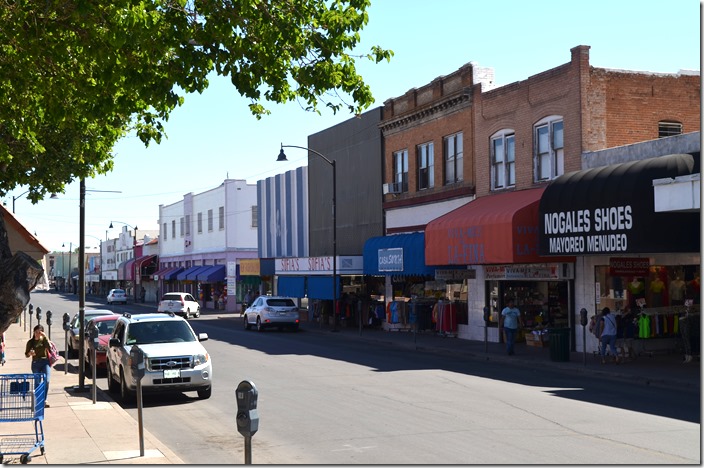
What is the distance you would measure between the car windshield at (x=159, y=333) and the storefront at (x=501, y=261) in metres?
11.4

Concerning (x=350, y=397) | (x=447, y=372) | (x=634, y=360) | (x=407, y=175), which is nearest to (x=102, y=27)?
(x=350, y=397)

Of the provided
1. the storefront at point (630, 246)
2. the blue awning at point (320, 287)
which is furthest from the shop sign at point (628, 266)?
the blue awning at point (320, 287)

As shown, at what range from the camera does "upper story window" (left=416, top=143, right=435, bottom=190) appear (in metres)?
36.8

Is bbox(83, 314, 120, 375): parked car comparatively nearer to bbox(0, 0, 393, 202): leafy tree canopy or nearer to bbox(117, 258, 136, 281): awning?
bbox(0, 0, 393, 202): leafy tree canopy

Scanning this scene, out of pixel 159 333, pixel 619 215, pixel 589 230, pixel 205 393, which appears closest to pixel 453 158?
pixel 589 230

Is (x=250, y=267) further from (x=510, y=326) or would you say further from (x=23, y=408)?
(x=23, y=408)

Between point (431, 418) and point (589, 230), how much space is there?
10.6 metres

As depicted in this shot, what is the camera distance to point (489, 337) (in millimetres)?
31906

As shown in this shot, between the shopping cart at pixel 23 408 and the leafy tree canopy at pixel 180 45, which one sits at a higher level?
the leafy tree canopy at pixel 180 45

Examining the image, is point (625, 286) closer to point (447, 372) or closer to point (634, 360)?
point (634, 360)

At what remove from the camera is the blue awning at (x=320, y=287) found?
4156cm

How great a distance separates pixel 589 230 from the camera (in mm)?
23297

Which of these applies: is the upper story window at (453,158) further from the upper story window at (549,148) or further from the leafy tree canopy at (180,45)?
the leafy tree canopy at (180,45)

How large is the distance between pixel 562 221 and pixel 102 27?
53.0 ft
